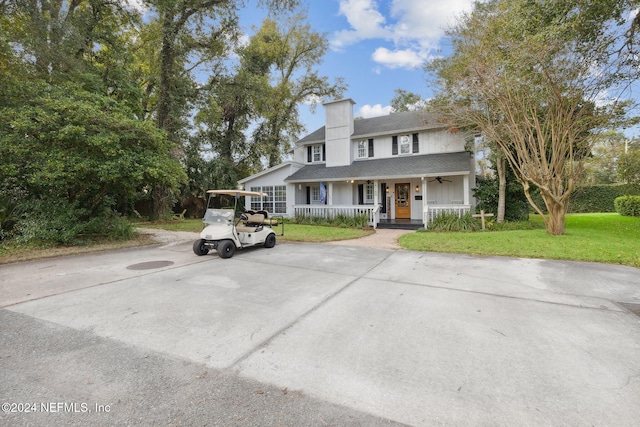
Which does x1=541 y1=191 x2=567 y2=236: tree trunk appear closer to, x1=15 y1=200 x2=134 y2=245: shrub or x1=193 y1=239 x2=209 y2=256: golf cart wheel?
x1=193 y1=239 x2=209 y2=256: golf cart wheel

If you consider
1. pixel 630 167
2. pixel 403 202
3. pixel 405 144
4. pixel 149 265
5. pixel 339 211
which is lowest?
pixel 149 265

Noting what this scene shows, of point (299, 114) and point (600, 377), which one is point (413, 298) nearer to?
point (600, 377)

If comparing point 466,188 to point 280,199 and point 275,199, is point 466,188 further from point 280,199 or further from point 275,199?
point 275,199

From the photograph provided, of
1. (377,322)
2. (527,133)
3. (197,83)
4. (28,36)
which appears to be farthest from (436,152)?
(28,36)

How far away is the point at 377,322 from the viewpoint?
353cm

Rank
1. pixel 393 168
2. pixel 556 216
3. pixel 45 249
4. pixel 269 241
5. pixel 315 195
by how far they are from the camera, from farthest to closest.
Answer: pixel 315 195 → pixel 393 168 → pixel 556 216 → pixel 269 241 → pixel 45 249

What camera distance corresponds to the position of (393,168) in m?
15.2

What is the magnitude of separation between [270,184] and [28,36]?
38.9ft

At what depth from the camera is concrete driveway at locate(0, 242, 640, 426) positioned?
2.02m

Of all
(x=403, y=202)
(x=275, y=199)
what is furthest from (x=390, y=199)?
(x=275, y=199)

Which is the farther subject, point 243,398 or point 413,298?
point 413,298

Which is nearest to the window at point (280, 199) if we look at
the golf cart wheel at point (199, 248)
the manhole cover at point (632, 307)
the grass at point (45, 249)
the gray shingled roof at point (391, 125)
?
the gray shingled roof at point (391, 125)

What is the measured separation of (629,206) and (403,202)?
52.0 feet

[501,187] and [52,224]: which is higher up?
[501,187]
